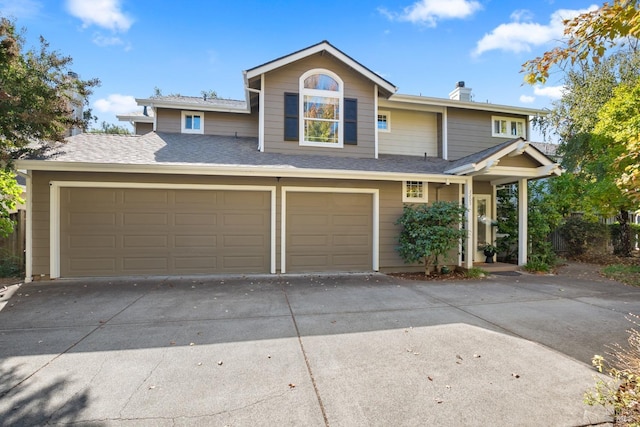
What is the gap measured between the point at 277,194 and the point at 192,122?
4.98m

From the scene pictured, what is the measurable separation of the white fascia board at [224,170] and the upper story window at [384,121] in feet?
9.61

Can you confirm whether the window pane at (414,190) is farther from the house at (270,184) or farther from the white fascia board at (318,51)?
the white fascia board at (318,51)

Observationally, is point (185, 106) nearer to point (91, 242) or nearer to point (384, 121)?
point (91, 242)

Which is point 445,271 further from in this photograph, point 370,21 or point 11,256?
point 11,256

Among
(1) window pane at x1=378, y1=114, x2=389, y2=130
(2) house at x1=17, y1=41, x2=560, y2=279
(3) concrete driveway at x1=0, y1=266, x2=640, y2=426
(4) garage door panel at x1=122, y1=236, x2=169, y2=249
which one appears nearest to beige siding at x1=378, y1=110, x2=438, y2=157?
(2) house at x1=17, y1=41, x2=560, y2=279

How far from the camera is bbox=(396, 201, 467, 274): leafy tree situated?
7789mm

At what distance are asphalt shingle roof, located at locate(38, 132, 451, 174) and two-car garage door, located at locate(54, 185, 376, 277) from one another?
736 mm

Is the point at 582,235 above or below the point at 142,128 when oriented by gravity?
below

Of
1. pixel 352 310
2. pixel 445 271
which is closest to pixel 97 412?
pixel 352 310

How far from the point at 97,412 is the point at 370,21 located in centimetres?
1082

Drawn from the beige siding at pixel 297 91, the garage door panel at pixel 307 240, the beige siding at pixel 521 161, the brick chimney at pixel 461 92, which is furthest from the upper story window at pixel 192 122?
the brick chimney at pixel 461 92

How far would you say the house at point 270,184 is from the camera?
7242mm

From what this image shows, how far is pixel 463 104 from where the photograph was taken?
10477 mm

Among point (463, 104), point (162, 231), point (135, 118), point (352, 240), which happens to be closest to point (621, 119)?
point (463, 104)
